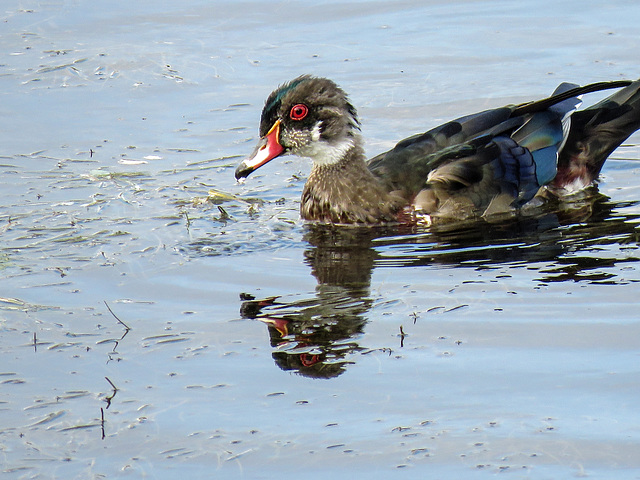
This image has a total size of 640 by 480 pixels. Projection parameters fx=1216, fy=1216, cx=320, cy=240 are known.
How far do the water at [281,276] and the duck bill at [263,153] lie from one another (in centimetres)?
36

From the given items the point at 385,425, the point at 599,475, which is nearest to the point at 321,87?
the point at 385,425

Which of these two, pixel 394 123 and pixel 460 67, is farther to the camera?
pixel 460 67

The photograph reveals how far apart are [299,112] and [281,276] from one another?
6.84ft

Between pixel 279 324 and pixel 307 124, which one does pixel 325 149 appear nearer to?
pixel 307 124

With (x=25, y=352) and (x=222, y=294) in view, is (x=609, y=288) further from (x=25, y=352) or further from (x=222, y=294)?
(x=25, y=352)

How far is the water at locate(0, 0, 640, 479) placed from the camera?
5438mm

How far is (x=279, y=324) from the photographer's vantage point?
22.7ft

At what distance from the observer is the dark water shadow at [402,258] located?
6648 mm

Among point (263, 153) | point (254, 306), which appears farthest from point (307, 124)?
point (254, 306)

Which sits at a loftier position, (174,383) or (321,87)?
(321,87)

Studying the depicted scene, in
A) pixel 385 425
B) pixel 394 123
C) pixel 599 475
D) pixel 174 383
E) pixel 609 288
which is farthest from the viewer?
pixel 394 123

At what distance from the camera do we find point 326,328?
6.84 meters

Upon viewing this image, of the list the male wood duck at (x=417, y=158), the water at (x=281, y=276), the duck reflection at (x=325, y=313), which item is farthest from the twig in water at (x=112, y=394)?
the male wood duck at (x=417, y=158)

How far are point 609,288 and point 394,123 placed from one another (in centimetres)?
447
